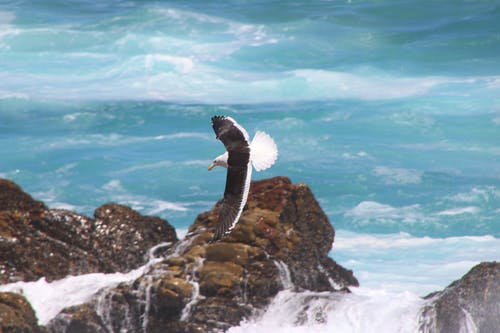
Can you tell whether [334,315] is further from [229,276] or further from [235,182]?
[235,182]

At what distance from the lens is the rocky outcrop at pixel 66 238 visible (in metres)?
23.6

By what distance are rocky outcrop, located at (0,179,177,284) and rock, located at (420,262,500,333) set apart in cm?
733

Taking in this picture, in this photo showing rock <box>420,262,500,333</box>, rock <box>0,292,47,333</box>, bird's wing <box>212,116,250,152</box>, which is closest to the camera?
bird's wing <box>212,116,250,152</box>

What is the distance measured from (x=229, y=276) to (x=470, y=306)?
4.83m

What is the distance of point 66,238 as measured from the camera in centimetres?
2467

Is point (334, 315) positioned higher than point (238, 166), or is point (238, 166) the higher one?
point (238, 166)

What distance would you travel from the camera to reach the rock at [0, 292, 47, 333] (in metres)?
20.1

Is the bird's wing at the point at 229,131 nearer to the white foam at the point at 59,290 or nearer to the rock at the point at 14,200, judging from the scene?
the white foam at the point at 59,290

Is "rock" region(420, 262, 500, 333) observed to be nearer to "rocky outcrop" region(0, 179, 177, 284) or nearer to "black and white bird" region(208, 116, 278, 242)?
"black and white bird" region(208, 116, 278, 242)

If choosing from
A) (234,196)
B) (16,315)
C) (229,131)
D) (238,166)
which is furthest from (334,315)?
(229,131)

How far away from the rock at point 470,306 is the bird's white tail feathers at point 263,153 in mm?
6038

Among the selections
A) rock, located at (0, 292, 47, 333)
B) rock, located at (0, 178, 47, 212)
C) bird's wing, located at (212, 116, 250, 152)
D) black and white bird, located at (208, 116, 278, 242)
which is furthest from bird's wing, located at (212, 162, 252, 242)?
rock, located at (0, 178, 47, 212)

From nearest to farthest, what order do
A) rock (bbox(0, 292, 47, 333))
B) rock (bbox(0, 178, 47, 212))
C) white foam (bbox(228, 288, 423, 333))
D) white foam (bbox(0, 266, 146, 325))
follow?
rock (bbox(0, 292, 47, 333)), white foam (bbox(228, 288, 423, 333)), white foam (bbox(0, 266, 146, 325)), rock (bbox(0, 178, 47, 212))

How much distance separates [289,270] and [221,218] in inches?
236
